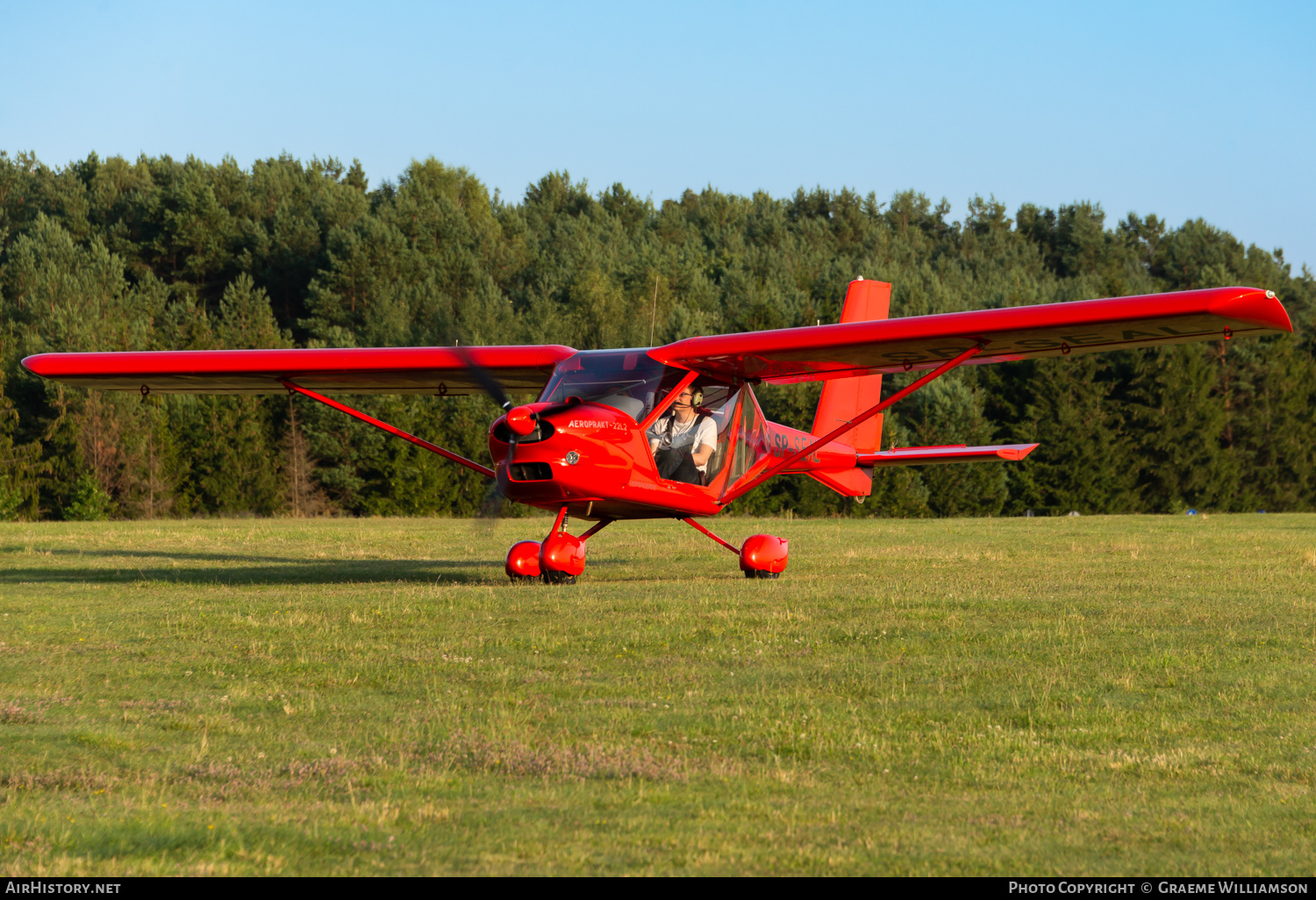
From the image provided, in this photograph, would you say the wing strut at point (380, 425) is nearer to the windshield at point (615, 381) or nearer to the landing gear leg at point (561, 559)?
the landing gear leg at point (561, 559)

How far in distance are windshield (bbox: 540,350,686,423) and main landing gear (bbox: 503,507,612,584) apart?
4.29ft

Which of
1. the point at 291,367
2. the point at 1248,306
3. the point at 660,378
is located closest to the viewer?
the point at 1248,306

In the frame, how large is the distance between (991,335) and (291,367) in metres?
8.93

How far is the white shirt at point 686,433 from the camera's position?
14.2 metres

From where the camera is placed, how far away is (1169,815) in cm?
494

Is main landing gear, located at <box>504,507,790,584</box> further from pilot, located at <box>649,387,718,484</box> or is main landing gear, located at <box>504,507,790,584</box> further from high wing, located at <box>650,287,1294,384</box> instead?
high wing, located at <box>650,287,1294,384</box>

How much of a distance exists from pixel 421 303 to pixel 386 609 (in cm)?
5004

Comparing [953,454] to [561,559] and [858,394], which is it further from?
[561,559]

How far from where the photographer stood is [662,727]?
6.59m

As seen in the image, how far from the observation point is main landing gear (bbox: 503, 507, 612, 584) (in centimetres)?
1376

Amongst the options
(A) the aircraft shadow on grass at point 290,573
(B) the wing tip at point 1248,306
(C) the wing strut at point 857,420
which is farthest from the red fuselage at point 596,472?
(B) the wing tip at point 1248,306

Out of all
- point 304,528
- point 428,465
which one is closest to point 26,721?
point 304,528

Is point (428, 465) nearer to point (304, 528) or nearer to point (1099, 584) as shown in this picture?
point (304, 528)

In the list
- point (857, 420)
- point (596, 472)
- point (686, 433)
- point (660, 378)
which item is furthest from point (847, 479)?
point (596, 472)
